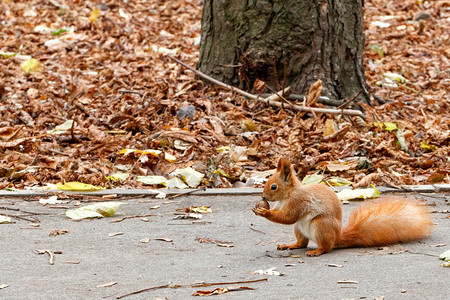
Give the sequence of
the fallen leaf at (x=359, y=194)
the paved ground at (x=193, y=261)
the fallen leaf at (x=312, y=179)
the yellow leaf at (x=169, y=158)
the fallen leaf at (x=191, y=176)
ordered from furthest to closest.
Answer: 1. the yellow leaf at (x=169, y=158)
2. the fallen leaf at (x=191, y=176)
3. the fallen leaf at (x=312, y=179)
4. the fallen leaf at (x=359, y=194)
5. the paved ground at (x=193, y=261)

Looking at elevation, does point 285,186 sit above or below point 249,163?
above

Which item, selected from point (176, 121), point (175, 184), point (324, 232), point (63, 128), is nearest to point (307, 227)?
point (324, 232)

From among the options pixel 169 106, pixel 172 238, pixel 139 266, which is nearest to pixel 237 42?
pixel 169 106

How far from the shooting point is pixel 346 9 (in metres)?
7.10

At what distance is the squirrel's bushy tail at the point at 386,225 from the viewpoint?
3.80 meters

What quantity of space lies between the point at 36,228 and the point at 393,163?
3.20 m

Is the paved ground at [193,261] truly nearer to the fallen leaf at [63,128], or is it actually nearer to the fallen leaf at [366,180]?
the fallen leaf at [366,180]

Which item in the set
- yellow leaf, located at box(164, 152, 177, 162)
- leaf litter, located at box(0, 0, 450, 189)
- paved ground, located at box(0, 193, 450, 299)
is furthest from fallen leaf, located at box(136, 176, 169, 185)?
paved ground, located at box(0, 193, 450, 299)

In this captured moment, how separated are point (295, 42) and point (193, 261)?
3.96 m

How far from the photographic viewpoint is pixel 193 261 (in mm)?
3582

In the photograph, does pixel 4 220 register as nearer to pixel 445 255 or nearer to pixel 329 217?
pixel 329 217

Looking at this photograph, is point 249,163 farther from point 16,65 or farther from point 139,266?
point 16,65

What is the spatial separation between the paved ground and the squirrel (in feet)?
0.23

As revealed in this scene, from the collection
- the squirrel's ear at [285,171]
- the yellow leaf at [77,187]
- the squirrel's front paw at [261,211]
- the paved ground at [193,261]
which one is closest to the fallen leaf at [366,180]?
the paved ground at [193,261]
